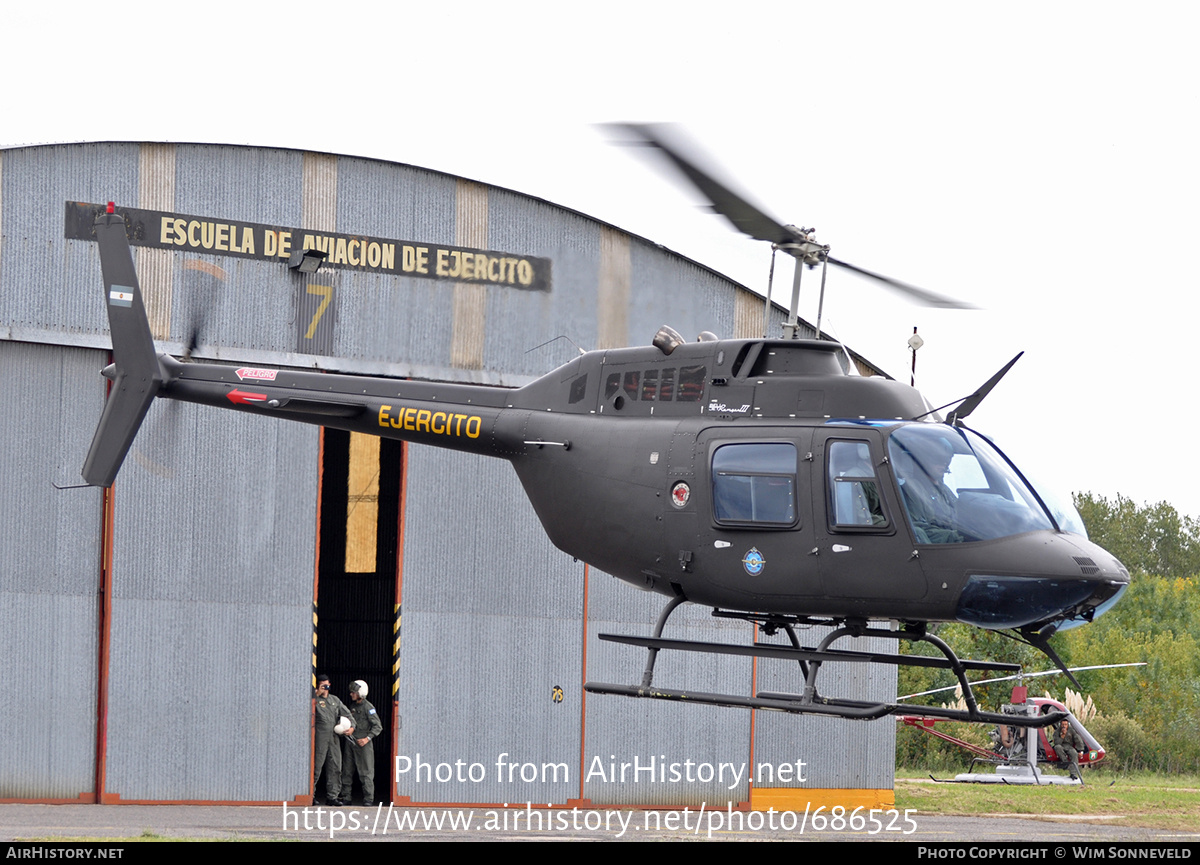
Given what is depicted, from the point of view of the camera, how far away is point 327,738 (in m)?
18.3

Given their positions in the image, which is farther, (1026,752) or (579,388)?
(1026,752)

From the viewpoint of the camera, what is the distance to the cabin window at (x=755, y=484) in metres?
11.5

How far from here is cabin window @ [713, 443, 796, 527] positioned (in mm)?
11453

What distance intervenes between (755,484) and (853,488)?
90 cm

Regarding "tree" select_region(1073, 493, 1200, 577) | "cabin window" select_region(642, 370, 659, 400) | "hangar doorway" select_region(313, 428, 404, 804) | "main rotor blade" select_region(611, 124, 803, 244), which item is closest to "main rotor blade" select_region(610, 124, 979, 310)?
"main rotor blade" select_region(611, 124, 803, 244)

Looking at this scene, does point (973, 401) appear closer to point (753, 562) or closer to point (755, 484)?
point (755, 484)

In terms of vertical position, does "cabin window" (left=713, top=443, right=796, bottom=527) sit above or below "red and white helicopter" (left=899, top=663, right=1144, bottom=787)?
above

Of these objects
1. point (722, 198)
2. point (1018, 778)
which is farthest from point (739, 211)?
point (1018, 778)

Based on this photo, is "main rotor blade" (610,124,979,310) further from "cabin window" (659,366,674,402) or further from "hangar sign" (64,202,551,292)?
"hangar sign" (64,202,551,292)

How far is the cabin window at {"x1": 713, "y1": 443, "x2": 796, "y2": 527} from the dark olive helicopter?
0.05 ft

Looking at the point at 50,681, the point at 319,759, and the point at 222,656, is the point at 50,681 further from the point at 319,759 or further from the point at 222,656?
the point at 319,759

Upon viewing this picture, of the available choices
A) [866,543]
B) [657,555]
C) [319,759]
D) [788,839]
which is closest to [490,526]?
[319,759]

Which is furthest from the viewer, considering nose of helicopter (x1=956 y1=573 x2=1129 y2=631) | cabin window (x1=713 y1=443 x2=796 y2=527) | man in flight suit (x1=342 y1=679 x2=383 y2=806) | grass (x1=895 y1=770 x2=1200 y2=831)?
grass (x1=895 y1=770 x2=1200 y2=831)

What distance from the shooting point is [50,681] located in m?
17.0
